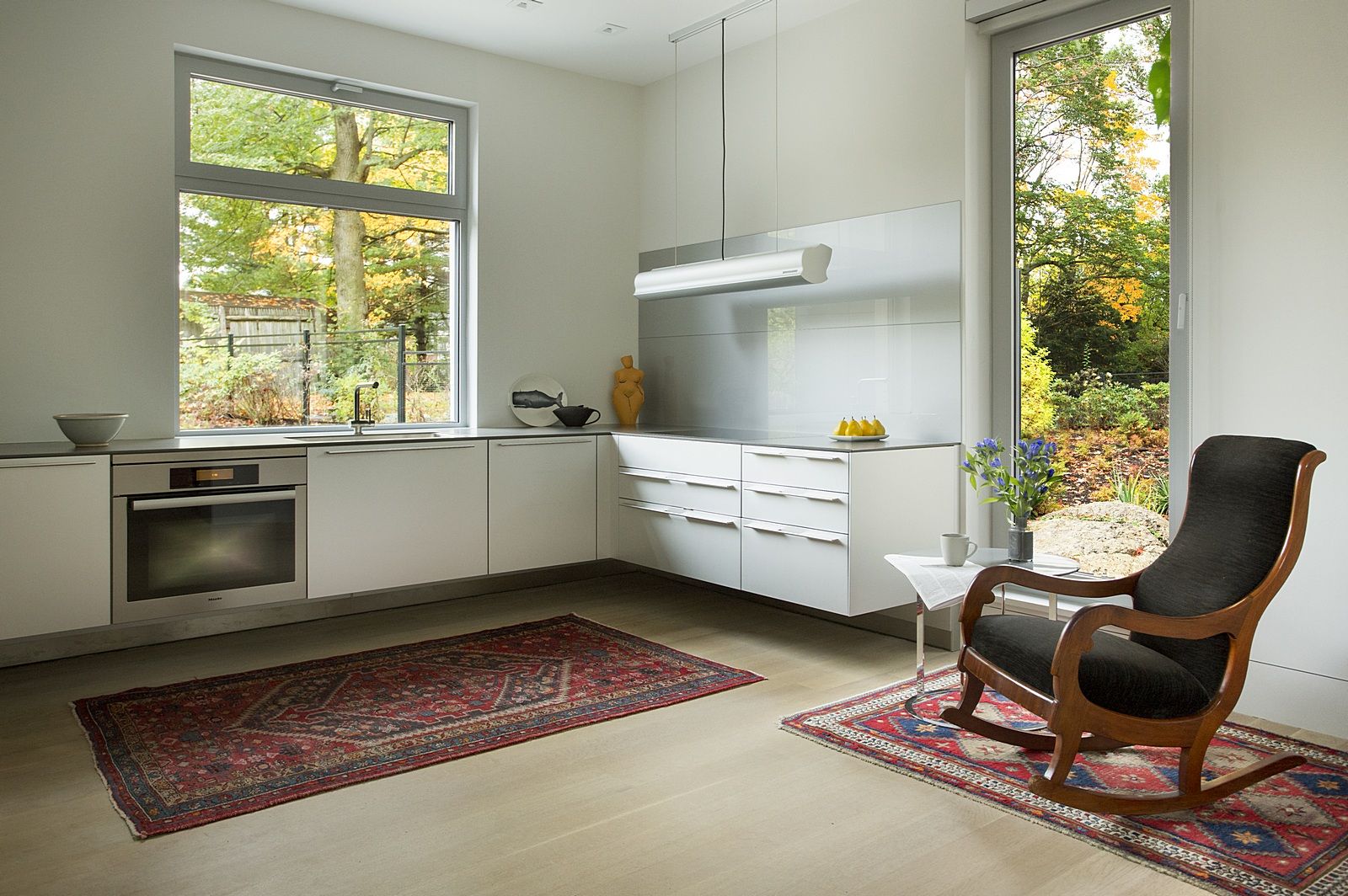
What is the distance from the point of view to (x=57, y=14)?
160 inches

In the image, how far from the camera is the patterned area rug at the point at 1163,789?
2.25 metres

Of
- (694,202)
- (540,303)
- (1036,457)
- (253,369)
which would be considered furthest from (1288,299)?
(253,369)

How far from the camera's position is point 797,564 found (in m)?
4.10

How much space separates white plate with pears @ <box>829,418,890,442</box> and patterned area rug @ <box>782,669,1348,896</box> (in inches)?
46.5

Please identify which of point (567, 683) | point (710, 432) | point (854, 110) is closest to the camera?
point (567, 683)

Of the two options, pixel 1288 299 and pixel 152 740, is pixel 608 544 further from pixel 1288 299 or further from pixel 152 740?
pixel 1288 299

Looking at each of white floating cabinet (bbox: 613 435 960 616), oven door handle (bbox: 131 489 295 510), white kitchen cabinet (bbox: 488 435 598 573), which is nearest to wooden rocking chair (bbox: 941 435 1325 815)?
white floating cabinet (bbox: 613 435 960 616)

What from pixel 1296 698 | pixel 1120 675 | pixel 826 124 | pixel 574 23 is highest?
pixel 574 23

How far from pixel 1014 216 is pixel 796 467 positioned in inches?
56.3

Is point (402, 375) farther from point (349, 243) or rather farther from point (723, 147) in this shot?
point (723, 147)

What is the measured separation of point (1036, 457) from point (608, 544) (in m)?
2.58

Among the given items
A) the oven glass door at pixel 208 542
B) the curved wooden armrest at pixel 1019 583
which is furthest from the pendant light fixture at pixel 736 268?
the oven glass door at pixel 208 542

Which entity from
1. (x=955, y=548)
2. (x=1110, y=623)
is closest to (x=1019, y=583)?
(x=1110, y=623)

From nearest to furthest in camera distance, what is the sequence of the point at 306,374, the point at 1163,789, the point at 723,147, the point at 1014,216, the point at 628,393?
1. the point at 1163,789
2. the point at 1014,216
3. the point at 306,374
4. the point at 723,147
5. the point at 628,393
